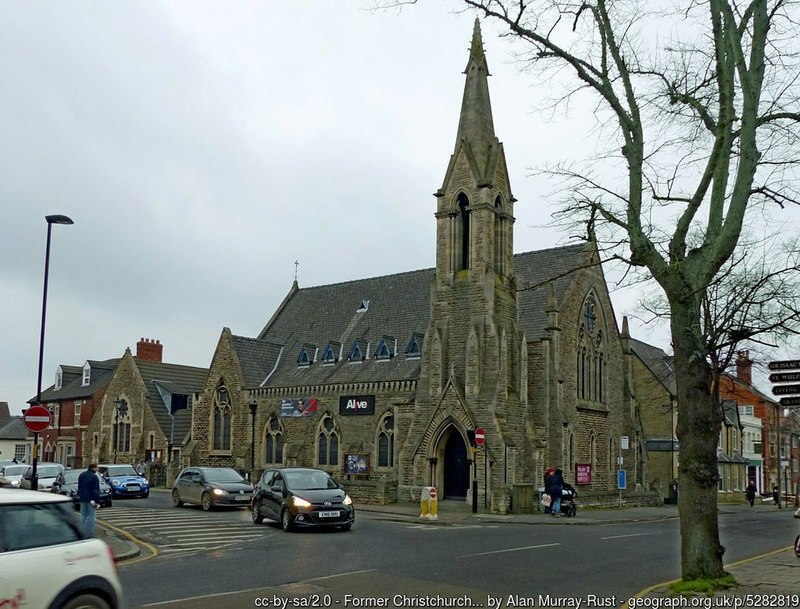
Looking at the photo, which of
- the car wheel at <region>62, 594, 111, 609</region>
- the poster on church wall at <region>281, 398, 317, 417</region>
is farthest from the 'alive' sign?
the car wheel at <region>62, 594, 111, 609</region>

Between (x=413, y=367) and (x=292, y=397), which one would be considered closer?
(x=413, y=367)

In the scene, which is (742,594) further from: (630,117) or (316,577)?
(630,117)

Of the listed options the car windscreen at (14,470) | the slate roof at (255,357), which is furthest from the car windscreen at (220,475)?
the slate roof at (255,357)

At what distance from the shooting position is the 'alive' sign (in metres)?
39.8

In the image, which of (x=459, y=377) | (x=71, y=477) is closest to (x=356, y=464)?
(x=459, y=377)

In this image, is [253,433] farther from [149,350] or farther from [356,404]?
[149,350]

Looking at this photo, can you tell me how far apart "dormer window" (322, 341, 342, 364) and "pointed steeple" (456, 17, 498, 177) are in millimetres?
13095

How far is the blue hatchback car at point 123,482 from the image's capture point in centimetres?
3594

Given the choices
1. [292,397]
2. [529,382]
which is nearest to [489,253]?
[529,382]

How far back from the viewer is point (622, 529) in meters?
25.1

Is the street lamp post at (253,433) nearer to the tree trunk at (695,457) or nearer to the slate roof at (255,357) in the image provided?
the slate roof at (255,357)

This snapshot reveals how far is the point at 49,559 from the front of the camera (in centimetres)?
764

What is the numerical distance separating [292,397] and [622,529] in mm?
22233

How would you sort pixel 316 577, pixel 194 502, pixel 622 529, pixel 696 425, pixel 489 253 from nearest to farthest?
pixel 696 425 < pixel 316 577 < pixel 622 529 < pixel 194 502 < pixel 489 253
